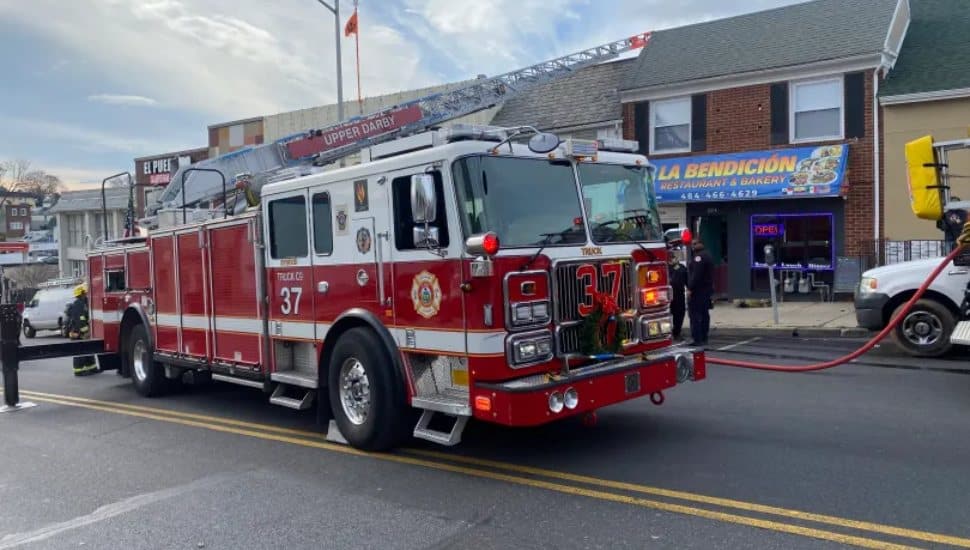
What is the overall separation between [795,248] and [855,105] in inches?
136

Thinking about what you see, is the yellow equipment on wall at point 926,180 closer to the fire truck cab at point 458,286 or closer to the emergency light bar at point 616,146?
the fire truck cab at point 458,286

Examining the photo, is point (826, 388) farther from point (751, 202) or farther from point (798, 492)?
point (751, 202)

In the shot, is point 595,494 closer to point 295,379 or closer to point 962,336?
point 295,379

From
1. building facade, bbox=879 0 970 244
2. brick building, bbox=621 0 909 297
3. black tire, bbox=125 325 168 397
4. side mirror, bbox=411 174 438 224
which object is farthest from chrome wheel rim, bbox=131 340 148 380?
building facade, bbox=879 0 970 244

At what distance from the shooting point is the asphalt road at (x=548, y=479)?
15.4 feet

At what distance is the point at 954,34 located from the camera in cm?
1834

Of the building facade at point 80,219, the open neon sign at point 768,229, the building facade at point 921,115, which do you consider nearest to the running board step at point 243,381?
the open neon sign at point 768,229

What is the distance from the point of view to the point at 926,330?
10.4m

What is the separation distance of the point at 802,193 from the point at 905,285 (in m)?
7.63

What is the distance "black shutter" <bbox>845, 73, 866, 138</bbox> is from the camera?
1744cm

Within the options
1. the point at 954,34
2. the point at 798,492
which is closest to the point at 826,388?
the point at 798,492

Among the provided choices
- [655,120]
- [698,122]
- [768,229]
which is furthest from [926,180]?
[655,120]

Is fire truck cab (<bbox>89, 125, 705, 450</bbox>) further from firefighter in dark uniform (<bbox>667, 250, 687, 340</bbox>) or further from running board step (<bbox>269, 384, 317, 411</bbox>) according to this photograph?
firefighter in dark uniform (<bbox>667, 250, 687, 340</bbox>)

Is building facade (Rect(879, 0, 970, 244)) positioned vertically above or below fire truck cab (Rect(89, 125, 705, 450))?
above
